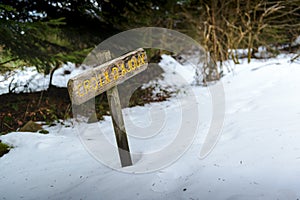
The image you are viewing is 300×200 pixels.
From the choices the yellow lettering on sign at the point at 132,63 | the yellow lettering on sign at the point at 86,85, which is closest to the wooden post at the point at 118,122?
the yellow lettering on sign at the point at 132,63

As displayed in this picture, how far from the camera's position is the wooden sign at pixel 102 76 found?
1.74 m

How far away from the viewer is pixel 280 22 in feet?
25.7

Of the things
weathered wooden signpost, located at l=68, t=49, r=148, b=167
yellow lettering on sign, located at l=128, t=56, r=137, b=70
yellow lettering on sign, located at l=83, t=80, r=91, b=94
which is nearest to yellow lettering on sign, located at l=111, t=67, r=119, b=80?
weathered wooden signpost, located at l=68, t=49, r=148, b=167

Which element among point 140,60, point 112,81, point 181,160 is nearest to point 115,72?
point 112,81

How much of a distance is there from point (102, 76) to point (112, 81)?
116 mm

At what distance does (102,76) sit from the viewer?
6.26ft

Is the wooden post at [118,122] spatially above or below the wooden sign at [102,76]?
below

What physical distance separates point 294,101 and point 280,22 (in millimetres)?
5721

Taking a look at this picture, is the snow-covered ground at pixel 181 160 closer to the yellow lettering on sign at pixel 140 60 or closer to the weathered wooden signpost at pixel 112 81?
the weathered wooden signpost at pixel 112 81

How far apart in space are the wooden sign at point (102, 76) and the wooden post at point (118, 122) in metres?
0.20

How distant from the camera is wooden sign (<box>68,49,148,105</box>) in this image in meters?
1.74

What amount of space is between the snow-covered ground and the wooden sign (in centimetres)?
86

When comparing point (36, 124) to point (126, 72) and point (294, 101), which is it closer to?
point (126, 72)

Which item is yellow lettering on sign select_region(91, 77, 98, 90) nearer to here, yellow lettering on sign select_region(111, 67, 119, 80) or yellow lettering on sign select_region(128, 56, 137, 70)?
yellow lettering on sign select_region(111, 67, 119, 80)
